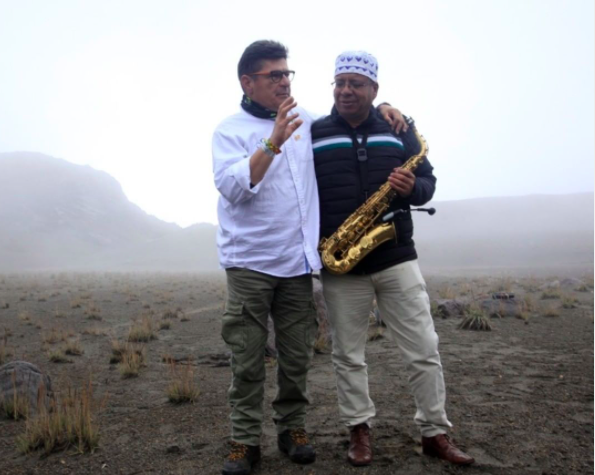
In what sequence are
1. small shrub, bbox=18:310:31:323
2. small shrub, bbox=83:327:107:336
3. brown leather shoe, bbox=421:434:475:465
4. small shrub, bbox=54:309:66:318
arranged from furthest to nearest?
small shrub, bbox=54:309:66:318
small shrub, bbox=18:310:31:323
small shrub, bbox=83:327:107:336
brown leather shoe, bbox=421:434:475:465

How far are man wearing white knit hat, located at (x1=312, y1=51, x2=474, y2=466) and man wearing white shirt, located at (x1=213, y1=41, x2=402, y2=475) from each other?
0.16 metres

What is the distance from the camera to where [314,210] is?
10.9 ft

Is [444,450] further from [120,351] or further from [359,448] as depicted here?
[120,351]

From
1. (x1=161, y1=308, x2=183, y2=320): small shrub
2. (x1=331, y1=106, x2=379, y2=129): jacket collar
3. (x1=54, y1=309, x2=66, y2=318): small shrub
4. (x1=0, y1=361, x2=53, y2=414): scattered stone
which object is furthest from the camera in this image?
(x1=54, y1=309, x2=66, y2=318): small shrub

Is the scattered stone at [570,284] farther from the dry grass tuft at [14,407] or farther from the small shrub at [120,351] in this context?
the dry grass tuft at [14,407]

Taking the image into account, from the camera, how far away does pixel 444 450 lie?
3.16m

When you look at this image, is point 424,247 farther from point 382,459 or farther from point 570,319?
point 382,459

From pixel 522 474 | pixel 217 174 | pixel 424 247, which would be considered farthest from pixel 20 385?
pixel 424 247

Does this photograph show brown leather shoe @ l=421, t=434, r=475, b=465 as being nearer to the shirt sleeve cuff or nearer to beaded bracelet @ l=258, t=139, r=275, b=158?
the shirt sleeve cuff

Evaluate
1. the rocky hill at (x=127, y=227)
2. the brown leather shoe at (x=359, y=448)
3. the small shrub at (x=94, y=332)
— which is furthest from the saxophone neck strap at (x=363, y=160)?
A: the rocky hill at (x=127, y=227)

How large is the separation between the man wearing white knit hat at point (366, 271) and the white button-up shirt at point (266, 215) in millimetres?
234

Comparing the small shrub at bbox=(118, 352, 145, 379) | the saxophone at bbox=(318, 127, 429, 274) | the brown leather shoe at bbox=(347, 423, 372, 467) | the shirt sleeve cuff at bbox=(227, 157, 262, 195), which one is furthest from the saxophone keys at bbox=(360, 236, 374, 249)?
the small shrub at bbox=(118, 352, 145, 379)

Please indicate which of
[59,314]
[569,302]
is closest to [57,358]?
[59,314]

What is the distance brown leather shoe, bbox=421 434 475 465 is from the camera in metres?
3.10
